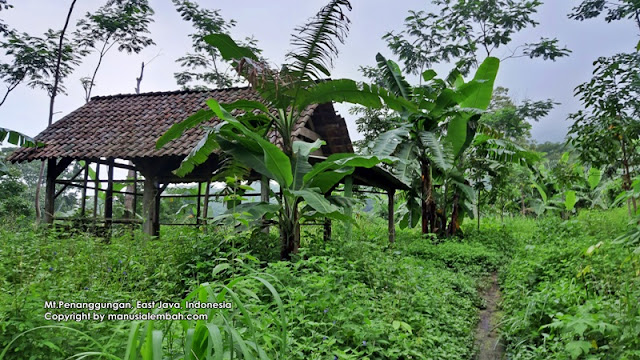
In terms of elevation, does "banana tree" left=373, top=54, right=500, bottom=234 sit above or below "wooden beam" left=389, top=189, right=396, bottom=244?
above

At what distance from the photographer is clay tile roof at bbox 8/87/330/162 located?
28.7 ft

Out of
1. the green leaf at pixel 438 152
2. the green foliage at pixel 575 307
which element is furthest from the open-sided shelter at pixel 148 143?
the green foliage at pixel 575 307

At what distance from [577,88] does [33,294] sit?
7413mm

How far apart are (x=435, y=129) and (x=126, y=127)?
7304 mm

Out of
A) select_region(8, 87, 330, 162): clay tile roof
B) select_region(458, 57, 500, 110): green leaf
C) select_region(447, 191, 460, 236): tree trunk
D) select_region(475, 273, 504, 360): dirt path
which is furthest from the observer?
select_region(447, 191, 460, 236): tree trunk

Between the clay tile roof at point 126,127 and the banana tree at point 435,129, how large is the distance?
1527mm

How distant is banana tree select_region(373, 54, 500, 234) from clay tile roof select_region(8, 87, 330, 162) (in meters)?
1.53

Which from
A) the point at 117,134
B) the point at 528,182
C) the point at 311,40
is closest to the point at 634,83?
the point at 311,40

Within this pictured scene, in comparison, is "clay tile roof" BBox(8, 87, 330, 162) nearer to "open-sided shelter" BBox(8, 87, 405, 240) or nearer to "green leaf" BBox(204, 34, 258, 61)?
"open-sided shelter" BBox(8, 87, 405, 240)

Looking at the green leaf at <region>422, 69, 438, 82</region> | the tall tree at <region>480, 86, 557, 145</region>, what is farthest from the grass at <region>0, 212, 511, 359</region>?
the tall tree at <region>480, 86, 557, 145</region>

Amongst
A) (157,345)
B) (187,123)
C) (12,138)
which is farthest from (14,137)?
(157,345)

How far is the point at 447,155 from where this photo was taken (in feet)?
27.2

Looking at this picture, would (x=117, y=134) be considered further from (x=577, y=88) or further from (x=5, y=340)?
(x=577, y=88)

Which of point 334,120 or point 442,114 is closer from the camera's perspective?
point 442,114
